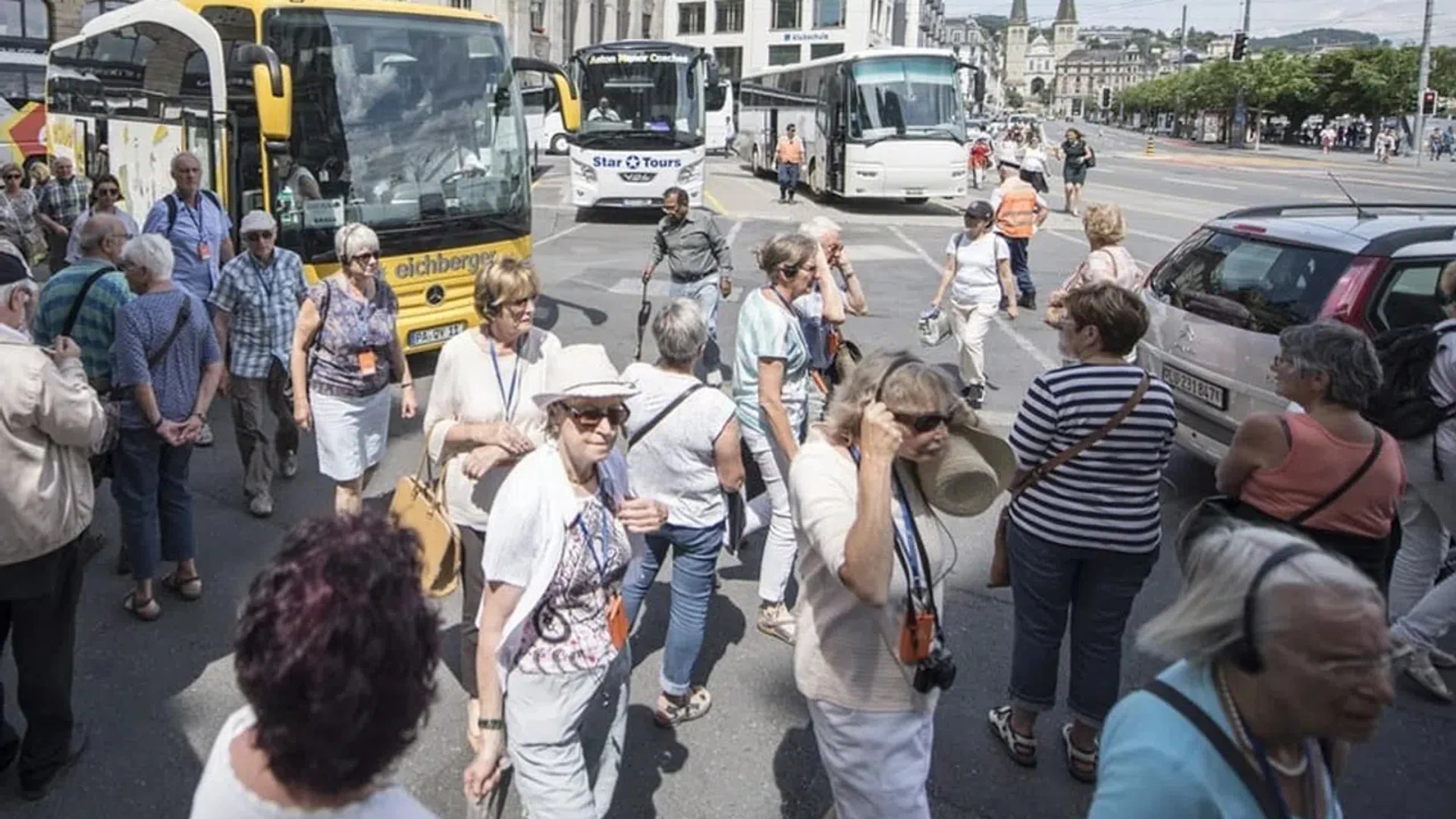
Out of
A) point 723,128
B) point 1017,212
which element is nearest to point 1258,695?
point 1017,212

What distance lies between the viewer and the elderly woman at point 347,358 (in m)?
5.12

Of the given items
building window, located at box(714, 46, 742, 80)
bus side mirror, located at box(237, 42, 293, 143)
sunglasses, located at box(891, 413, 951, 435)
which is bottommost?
sunglasses, located at box(891, 413, 951, 435)

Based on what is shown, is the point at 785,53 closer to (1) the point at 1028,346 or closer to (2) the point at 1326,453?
(1) the point at 1028,346

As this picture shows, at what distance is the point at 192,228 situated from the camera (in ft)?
26.3

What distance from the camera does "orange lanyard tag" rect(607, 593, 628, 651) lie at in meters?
2.88

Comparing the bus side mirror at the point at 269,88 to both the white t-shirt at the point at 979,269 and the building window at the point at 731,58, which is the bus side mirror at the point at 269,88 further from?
the building window at the point at 731,58

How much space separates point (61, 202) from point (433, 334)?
5.11 m

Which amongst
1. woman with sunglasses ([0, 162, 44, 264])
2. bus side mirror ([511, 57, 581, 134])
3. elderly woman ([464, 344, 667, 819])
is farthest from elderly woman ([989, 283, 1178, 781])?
woman with sunglasses ([0, 162, 44, 264])

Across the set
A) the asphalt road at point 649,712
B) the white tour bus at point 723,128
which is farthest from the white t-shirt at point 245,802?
the white tour bus at point 723,128

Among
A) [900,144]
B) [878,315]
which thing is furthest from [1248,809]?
[900,144]

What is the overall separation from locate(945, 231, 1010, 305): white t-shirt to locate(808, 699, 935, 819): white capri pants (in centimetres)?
586

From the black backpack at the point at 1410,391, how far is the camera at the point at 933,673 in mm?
2751

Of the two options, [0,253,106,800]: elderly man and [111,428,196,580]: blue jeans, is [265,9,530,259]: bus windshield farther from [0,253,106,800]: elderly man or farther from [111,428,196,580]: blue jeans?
[0,253,106,800]: elderly man

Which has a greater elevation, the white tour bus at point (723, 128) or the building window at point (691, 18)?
the building window at point (691, 18)
